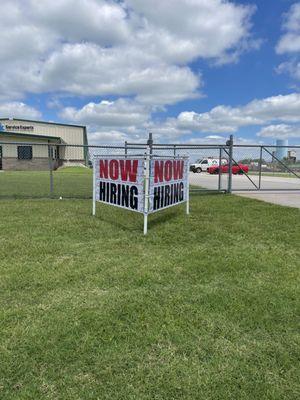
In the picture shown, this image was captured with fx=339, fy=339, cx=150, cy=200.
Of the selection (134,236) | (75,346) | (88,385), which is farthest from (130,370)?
(134,236)

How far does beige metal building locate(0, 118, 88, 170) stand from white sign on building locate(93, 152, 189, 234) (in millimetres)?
26981

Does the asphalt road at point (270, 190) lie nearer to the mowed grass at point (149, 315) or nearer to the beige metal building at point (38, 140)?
the mowed grass at point (149, 315)

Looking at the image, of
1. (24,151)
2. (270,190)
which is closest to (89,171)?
(24,151)

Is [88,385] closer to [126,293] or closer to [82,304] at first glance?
[82,304]

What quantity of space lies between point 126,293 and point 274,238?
338 cm

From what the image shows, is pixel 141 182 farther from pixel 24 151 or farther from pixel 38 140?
pixel 38 140

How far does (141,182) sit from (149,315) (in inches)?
136

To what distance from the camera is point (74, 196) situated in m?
11.4

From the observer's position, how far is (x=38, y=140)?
135ft

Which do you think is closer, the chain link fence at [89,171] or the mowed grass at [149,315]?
the mowed grass at [149,315]

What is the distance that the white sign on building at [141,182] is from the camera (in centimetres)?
624

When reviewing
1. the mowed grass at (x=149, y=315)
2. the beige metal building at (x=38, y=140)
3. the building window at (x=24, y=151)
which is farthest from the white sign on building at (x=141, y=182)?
the building window at (x=24, y=151)

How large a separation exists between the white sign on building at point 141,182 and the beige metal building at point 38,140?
88.5 ft

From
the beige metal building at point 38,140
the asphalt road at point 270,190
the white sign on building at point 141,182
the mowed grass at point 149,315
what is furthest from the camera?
the beige metal building at point 38,140
